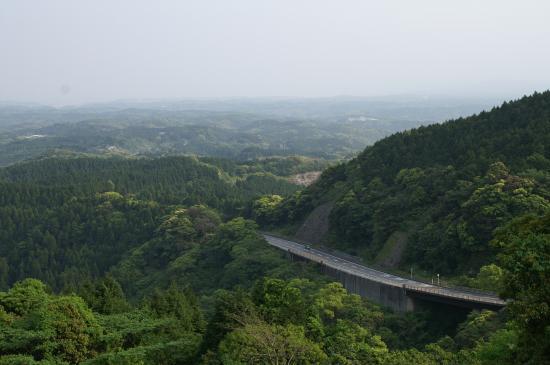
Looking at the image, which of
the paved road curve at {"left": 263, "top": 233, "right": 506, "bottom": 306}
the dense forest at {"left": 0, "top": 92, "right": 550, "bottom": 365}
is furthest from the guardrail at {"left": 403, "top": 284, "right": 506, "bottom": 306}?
the dense forest at {"left": 0, "top": 92, "right": 550, "bottom": 365}

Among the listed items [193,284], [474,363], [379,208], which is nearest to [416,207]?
[379,208]

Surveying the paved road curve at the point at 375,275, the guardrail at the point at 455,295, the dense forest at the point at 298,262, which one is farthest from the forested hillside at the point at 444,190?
the guardrail at the point at 455,295

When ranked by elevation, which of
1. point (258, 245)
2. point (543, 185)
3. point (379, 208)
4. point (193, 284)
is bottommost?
point (193, 284)

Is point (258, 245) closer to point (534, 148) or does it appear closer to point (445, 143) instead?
point (445, 143)

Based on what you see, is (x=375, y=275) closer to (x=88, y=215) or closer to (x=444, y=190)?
(x=444, y=190)

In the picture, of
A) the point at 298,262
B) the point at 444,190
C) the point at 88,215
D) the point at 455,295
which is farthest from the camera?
the point at 88,215

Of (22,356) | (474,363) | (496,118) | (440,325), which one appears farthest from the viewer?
(496,118)

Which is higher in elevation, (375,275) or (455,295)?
(455,295)

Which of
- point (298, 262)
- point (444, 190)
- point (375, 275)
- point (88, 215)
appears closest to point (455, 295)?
point (375, 275)
